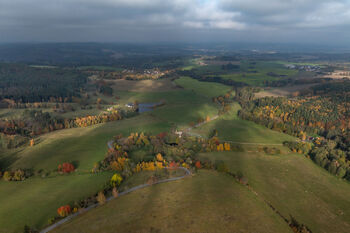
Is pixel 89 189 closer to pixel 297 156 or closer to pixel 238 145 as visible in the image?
pixel 238 145

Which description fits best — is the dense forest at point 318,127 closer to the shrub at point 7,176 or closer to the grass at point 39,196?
the grass at point 39,196

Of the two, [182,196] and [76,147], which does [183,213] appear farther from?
[76,147]

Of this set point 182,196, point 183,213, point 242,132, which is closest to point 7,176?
point 182,196

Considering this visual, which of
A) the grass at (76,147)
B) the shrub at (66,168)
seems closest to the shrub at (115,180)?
the grass at (76,147)

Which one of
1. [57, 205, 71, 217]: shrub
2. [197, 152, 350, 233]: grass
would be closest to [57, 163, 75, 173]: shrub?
[57, 205, 71, 217]: shrub

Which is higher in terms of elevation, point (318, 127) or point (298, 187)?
point (318, 127)

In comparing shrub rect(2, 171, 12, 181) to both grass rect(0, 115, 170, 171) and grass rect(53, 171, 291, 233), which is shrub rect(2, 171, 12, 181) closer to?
grass rect(0, 115, 170, 171)

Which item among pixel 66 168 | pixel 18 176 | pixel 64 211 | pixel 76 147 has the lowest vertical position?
pixel 18 176
